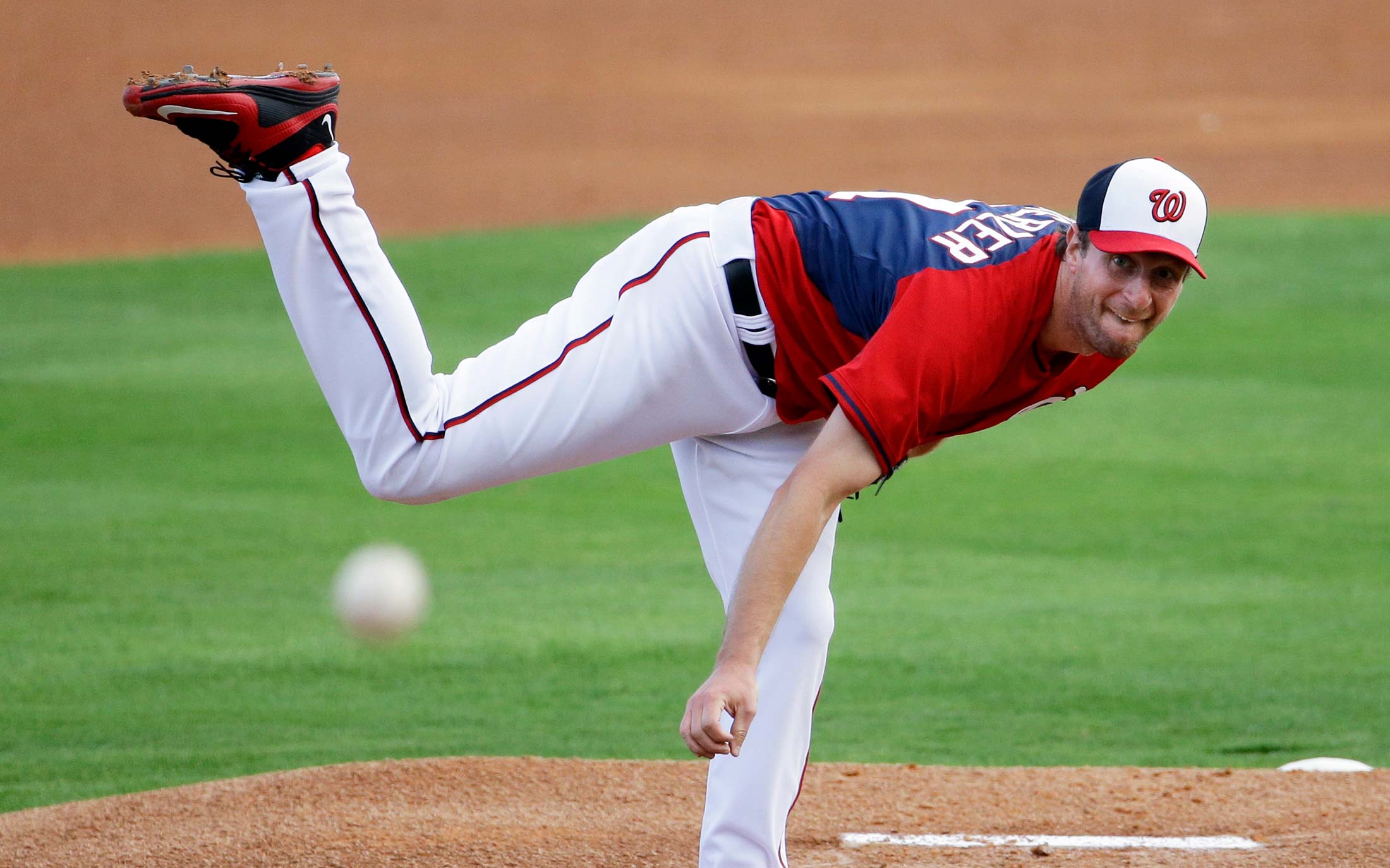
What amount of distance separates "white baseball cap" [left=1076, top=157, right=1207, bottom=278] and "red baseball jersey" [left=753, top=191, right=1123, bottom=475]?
0.13 meters

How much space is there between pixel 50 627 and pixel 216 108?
4.03 meters

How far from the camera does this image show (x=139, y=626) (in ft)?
21.2

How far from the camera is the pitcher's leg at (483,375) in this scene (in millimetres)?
3143

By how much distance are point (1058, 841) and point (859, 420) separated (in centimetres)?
174

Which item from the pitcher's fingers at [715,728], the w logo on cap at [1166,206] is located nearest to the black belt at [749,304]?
the w logo on cap at [1166,206]

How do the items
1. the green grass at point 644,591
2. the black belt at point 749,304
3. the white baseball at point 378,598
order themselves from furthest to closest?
the white baseball at point 378,598 < the green grass at point 644,591 < the black belt at point 749,304

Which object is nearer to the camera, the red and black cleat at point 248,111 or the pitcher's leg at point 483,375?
the red and black cleat at point 248,111

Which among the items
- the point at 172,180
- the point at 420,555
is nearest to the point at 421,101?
the point at 172,180

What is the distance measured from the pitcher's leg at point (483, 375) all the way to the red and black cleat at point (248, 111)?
Result: 0.04 meters

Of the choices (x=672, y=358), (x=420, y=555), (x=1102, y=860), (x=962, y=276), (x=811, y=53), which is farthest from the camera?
(x=811, y=53)

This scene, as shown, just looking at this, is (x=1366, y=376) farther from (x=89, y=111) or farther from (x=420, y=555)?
(x=89, y=111)

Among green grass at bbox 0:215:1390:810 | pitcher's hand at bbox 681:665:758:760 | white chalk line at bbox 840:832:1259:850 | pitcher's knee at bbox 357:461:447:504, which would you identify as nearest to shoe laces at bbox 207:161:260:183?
pitcher's knee at bbox 357:461:447:504

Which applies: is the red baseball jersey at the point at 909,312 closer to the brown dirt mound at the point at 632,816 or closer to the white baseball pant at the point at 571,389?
the white baseball pant at the point at 571,389

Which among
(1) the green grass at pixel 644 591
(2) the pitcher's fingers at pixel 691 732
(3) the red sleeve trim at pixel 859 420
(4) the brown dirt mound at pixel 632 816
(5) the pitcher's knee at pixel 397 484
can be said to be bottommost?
(1) the green grass at pixel 644 591
